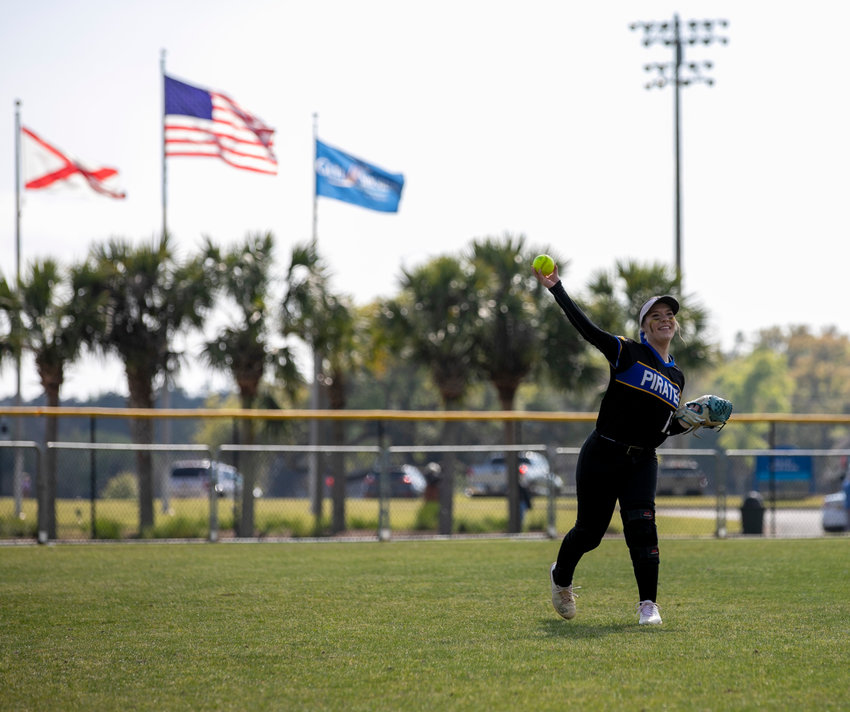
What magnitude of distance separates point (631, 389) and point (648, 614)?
130 cm

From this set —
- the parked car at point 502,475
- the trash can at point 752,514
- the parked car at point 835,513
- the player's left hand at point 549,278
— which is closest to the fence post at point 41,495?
the parked car at point 502,475

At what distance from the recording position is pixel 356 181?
86.6ft

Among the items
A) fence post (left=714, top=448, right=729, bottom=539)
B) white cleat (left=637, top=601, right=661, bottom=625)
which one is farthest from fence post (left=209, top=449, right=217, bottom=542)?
white cleat (left=637, top=601, right=661, bottom=625)

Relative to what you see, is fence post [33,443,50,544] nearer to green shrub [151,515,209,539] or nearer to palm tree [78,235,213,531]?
green shrub [151,515,209,539]

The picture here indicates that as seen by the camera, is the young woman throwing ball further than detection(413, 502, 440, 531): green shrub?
No

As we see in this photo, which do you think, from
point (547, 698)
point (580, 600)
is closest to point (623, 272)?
point (580, 600)

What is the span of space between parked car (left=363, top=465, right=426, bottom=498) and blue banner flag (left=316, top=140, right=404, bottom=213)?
489 inches

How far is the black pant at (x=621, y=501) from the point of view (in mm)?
6273

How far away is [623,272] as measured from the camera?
71.2 ft

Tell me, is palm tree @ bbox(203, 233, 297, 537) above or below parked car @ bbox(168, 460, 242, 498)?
above

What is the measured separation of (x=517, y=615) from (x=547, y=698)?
2482 mm

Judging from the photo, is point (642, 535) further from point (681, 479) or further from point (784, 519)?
point (784, 519)

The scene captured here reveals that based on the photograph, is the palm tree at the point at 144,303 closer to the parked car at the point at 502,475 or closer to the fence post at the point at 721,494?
the parked car at the point at 502,475

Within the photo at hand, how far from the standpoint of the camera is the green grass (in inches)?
170
